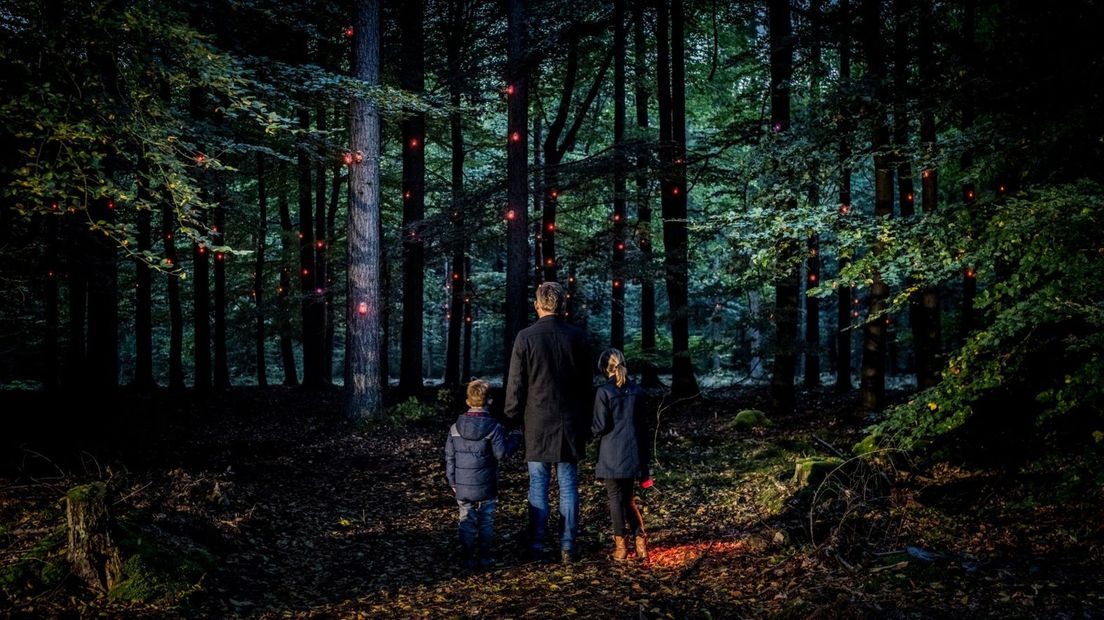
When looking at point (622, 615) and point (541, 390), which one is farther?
point (541, 390)

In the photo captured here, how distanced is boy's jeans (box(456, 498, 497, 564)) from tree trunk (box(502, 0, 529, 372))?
26.5ft

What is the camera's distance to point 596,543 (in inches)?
232

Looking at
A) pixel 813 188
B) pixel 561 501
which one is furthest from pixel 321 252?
pixel 561 501

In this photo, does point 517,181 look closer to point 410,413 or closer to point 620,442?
point 410,413

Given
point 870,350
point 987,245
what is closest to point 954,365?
point 987,245

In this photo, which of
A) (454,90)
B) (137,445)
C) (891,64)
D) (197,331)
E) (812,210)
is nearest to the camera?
(812,210)

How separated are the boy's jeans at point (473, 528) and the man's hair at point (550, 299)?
1.79 m

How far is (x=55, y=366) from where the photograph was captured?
17.3 metres

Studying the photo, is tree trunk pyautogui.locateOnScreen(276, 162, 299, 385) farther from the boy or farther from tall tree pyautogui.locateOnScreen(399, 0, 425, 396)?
the boy

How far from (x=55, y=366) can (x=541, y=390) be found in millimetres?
18721

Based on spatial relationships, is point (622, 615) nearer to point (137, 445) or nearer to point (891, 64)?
point (137, 445)

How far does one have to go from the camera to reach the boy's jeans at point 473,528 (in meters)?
5.37

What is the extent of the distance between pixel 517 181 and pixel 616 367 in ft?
30.1

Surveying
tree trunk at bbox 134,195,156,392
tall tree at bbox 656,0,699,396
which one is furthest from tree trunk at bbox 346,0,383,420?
tree trunk at bbox 134,195,156,392
